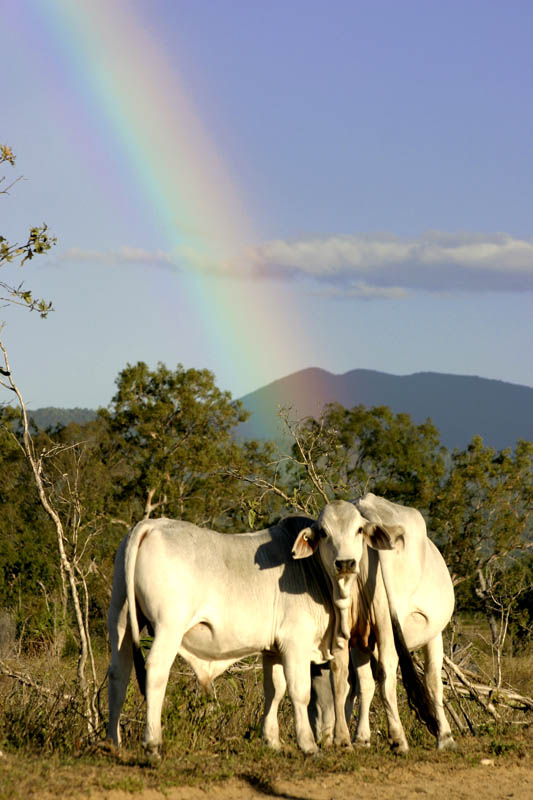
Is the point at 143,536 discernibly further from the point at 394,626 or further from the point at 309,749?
the point at 394,626

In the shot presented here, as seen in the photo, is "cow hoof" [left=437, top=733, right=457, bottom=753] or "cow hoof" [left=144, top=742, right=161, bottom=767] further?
"cow hoof" [left=437, top=733, right=457, bottom=753]

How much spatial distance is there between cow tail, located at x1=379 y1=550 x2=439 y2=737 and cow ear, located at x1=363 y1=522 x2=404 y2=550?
234 mm

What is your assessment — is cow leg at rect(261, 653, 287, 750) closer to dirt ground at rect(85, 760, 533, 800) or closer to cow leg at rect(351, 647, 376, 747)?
cow leg at rect(351, 647, 376, 747)

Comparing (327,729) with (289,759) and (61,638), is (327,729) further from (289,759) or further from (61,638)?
(61,638)

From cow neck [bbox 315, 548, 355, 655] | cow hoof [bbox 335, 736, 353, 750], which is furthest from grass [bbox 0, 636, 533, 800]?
cow neck [bbox 315, 548, 355, 655]

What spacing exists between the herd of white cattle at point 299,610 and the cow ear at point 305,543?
0.5 inches

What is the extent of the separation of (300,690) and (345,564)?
1.14 meters

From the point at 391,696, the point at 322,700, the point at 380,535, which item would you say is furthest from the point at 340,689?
the point at 380,535

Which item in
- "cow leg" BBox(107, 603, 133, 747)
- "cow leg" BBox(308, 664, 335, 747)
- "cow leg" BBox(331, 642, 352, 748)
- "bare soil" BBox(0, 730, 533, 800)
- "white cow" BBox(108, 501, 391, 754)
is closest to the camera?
"bare soil" BBox(0, 730, 533, 800)

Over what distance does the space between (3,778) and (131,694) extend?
4.04 metres

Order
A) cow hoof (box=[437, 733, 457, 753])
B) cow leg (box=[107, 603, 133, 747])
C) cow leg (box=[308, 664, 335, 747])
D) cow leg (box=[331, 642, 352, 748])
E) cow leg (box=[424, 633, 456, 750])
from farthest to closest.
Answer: cow leg (box=[308, 664, 335, 747]), cow leg (box=[424, 633, 456, 750]), cow hoof (box=[437, 733, 457, 753]), cow leg (box=[331, 642, 352, 748]), cow leg (box=[107, 603, 133, 747])

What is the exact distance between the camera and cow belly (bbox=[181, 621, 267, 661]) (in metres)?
8.58

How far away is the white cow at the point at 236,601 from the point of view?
8.27 m

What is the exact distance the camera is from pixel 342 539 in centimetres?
888
